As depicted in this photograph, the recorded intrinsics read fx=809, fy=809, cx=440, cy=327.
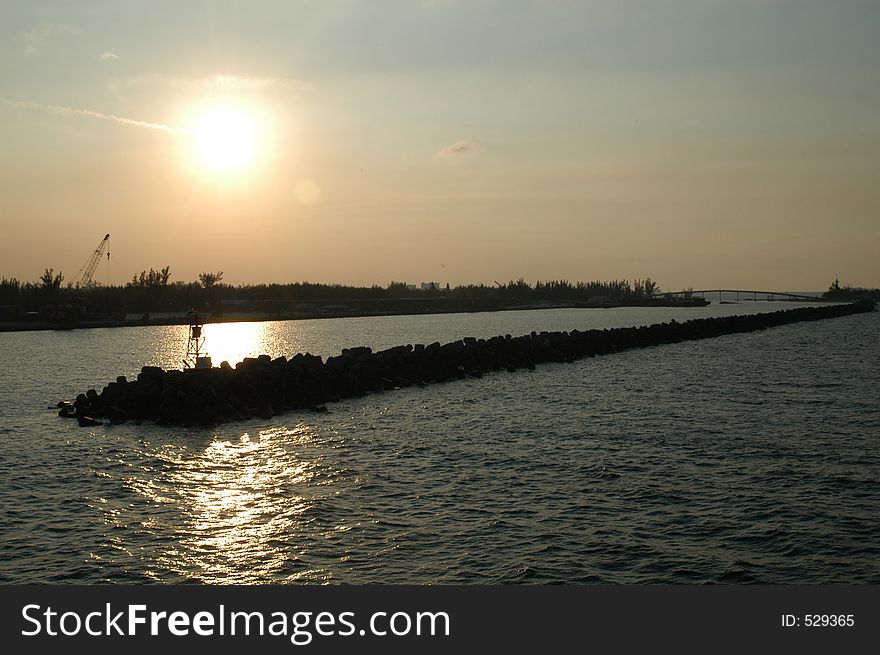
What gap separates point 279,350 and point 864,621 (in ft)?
216

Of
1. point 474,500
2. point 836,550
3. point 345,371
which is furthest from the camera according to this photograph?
point 345,371

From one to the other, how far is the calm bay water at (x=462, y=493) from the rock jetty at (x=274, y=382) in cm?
119

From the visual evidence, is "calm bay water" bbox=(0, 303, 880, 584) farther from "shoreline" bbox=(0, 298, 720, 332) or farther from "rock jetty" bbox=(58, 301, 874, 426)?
"shoreline" bbox=(0, 298, 720, 332)

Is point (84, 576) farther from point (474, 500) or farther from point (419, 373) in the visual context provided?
point (419, 373)

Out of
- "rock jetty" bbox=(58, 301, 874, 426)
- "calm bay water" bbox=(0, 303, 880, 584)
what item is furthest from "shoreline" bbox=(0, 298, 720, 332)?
"calm bay water" bbox=(0, 303, 880, 584)

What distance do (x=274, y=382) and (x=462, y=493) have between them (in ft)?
53.8

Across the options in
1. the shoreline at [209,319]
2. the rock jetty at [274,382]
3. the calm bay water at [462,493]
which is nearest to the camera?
the calm bay water at [462,493]

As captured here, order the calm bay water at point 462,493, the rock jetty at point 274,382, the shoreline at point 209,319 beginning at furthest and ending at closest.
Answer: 1. the shoreline at point 209,319
2. the rock jetty at point 274,382
3. the calm bay water at point 462,493

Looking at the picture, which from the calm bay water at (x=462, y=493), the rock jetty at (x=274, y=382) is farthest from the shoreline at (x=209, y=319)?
the calm bay water at (x=462, y=493)

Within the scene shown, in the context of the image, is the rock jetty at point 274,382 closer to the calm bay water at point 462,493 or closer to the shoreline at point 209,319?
the calm bay water at point 462,493

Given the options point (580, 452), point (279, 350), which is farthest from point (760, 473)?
point (279, 350)

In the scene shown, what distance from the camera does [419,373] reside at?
4128 centimetres

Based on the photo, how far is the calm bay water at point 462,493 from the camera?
42.4 feet

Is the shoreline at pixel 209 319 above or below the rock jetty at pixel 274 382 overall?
above
